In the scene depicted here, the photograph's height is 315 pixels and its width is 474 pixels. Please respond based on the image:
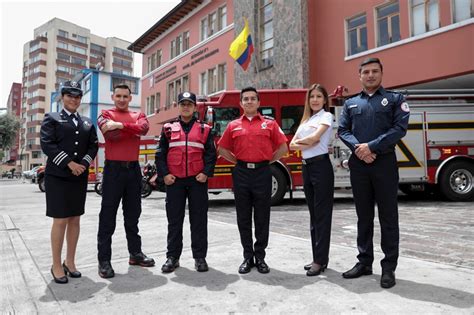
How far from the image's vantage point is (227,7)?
2130 cm

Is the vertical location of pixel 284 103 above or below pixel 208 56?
below

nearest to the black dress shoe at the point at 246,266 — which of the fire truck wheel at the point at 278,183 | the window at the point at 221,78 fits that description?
the fire truck wheel at the point at 278,183

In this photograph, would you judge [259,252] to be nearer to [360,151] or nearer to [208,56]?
[360,151]

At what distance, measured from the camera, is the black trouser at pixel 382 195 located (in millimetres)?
3492

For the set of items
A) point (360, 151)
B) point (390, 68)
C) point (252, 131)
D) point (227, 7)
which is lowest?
point (360, 151)

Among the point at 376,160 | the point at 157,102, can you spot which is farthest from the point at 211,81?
the point at 376,160

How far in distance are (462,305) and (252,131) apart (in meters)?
Answer: 2.43

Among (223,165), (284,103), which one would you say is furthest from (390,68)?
(223,165)

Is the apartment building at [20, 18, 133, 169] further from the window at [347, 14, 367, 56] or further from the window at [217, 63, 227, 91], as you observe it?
the window at [347, 14, 367, 56]

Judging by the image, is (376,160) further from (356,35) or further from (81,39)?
(81,39)

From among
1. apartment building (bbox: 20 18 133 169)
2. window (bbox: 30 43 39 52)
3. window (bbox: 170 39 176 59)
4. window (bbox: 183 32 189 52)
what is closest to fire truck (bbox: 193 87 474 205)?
window (bbox: 183 32 189 52)

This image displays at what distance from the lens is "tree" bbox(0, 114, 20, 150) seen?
5181cm

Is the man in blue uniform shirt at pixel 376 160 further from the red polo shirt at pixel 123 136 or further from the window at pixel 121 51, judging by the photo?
the window at pixel 121 51

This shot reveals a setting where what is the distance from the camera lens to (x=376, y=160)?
139 inches
